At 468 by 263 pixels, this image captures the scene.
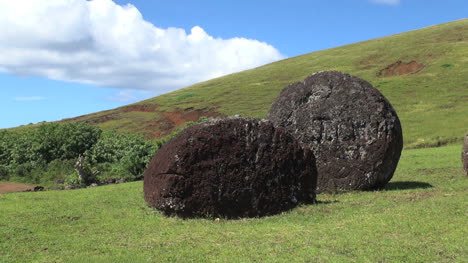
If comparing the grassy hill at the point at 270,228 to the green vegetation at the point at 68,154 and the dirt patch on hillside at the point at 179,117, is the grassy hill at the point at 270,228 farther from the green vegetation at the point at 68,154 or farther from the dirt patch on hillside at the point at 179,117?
the dirt patch on hillside at the point at 179,117

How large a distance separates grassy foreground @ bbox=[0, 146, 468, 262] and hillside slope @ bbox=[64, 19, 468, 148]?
26.0 meters

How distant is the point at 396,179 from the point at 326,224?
10.8 meters

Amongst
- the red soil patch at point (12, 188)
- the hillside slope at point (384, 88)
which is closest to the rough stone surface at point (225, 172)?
the red soil patch at point (12, 188)

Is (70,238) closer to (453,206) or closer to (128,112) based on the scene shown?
(453,206)

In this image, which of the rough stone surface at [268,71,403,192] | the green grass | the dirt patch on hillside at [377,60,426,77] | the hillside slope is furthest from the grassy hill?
the dirt patch on hillside at [377,60,426,77]

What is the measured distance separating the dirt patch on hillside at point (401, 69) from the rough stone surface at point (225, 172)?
212ft

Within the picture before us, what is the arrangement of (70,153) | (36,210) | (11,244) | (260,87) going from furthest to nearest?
(260,87)
(70,153)
(36,210)
(11,244)

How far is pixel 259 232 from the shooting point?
11.4m

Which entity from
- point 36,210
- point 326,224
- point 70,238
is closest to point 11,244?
point 70,238

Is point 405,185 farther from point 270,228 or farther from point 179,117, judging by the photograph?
point 179,117

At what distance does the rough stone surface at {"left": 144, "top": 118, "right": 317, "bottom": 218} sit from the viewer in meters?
13.3

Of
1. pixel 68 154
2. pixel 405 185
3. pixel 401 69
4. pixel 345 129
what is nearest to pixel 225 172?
pixel 345 129

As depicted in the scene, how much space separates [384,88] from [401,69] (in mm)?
13190

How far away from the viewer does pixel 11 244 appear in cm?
1098
